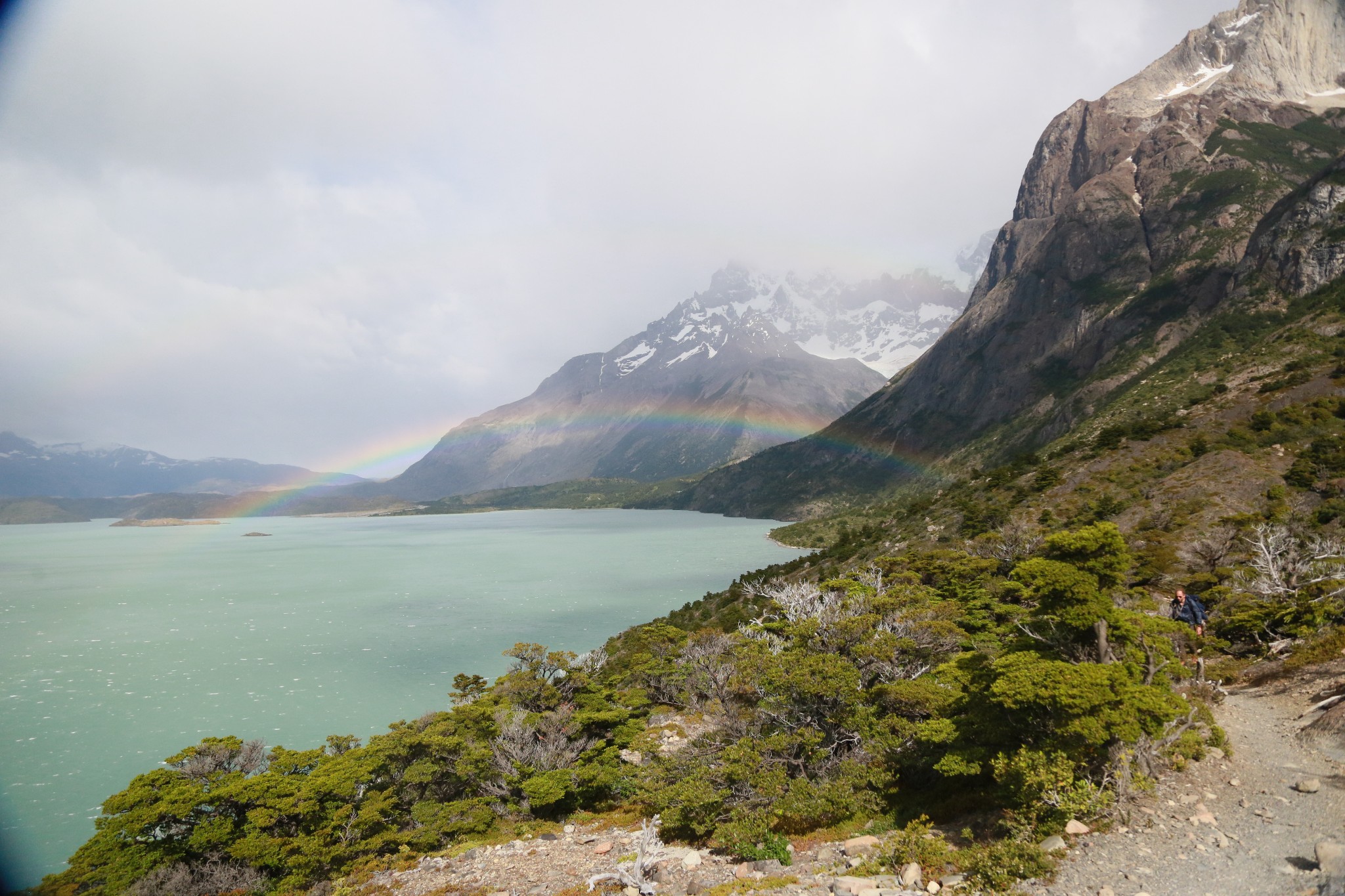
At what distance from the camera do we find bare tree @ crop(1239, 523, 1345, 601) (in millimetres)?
22328

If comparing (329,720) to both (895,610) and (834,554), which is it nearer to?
(895,610)

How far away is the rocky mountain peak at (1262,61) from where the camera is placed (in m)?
173

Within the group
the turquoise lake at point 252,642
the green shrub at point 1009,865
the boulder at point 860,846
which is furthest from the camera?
the turquoise lake at point 252,642

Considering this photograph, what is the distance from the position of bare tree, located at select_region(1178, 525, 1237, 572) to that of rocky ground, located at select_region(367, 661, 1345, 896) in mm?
16891

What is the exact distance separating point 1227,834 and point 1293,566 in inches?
849

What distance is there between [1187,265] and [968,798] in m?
159

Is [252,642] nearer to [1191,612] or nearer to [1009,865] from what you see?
[1009,865]

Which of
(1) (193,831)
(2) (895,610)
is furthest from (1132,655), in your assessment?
(1) (193,831)

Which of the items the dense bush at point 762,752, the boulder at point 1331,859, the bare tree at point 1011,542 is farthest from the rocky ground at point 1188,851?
the bare tree at point 1011,542

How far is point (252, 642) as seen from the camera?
53.3 m

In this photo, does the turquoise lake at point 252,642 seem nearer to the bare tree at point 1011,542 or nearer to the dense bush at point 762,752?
the dense bush at point 762,752

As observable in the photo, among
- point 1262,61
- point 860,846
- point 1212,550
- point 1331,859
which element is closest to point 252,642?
point 860,846

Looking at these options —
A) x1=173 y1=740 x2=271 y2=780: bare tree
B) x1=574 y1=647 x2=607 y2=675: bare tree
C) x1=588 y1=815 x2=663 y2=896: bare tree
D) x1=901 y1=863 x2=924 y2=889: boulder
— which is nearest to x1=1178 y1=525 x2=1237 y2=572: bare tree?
x1=901 y1=863 x2=924 y2=889: boulder

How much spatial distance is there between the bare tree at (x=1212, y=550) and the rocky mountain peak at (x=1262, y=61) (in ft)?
692
